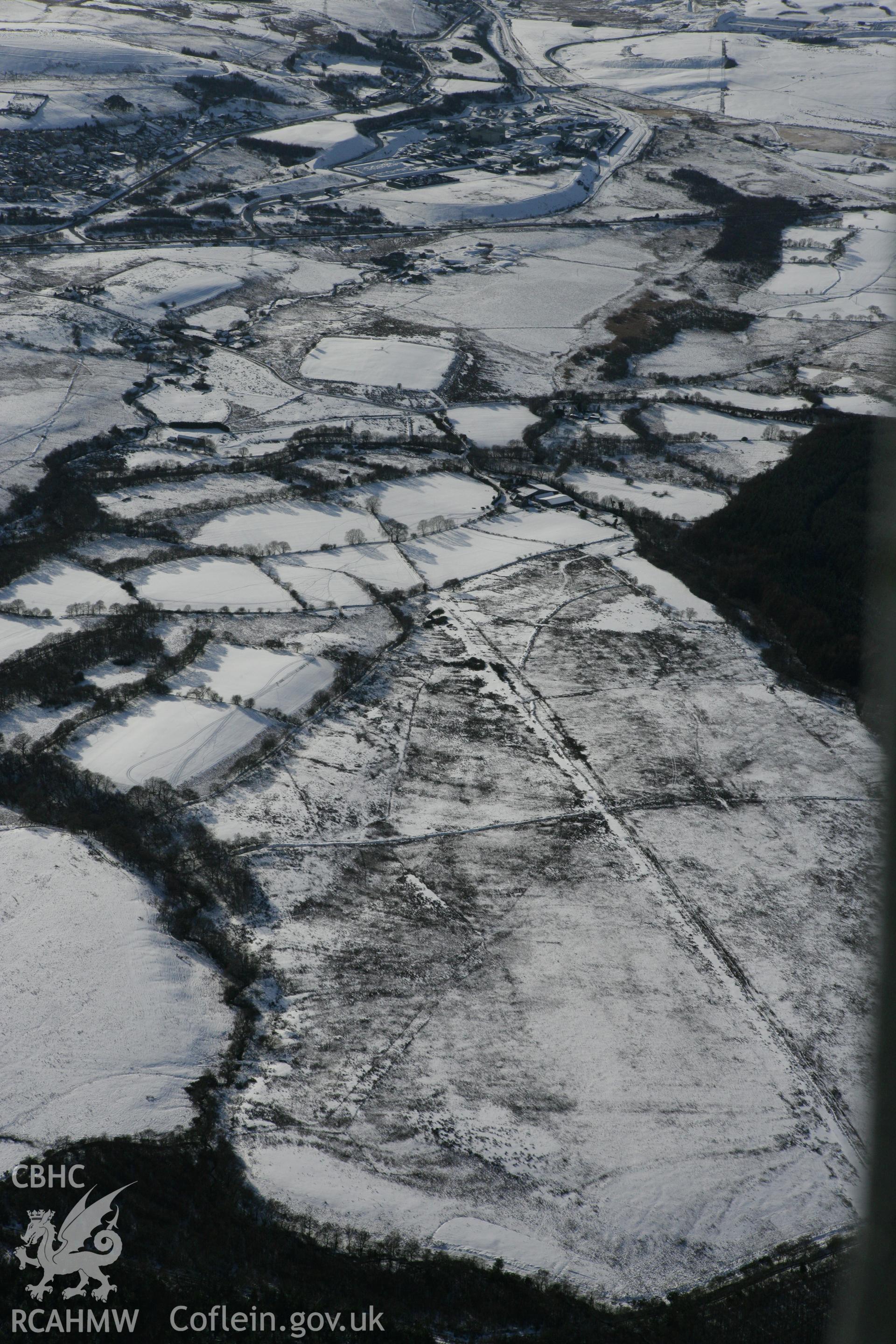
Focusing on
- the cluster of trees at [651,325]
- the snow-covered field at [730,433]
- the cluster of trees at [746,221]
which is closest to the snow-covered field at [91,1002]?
the snow-covered field at [730,433]

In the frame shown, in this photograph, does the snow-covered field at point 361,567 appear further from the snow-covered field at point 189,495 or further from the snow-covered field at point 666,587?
the snow-covered field at point 666,587

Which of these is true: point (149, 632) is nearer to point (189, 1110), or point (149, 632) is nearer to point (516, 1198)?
point (189, 1110)

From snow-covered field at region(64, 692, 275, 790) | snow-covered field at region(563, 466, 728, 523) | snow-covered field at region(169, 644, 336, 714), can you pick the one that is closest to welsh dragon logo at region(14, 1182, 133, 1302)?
snow-covered field at region(64, 692, 275, 790)

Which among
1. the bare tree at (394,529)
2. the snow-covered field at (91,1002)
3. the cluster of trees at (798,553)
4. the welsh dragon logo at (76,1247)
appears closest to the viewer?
the welsh dragon logo at (76,1247)

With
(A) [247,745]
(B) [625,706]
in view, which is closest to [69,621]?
(A) [247,745]

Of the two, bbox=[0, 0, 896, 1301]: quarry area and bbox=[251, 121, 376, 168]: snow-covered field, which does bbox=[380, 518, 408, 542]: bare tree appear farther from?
bbox=[251, 121, 376, 168]: snow-covered field
